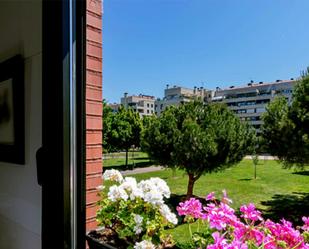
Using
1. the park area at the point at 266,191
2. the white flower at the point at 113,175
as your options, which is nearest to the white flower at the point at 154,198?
the park area at the point at 266,191

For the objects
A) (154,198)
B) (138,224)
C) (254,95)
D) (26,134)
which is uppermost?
(254,95)

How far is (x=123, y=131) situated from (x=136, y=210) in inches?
16.9

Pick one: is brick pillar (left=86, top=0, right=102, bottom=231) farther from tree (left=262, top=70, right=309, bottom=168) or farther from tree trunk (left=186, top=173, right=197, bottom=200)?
tree (left=262, top=70, right=309, bottom=168)

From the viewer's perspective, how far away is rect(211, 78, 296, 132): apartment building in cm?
107

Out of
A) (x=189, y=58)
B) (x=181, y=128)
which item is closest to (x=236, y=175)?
(x=189, y=58)

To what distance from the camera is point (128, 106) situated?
1.44m

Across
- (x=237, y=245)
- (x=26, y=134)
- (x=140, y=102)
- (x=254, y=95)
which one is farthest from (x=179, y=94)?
(x=26, y=134)

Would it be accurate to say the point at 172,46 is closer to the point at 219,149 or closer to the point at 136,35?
the point at 136,35

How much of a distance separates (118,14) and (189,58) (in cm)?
51

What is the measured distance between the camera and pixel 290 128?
1.25 meters

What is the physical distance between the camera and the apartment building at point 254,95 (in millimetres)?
1072

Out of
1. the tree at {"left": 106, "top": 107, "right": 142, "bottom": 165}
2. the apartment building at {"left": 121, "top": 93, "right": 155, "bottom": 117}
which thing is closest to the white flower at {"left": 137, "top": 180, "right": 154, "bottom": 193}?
the tree at {"left": 106, "top": 107, "right": 142, "bottom": 165}

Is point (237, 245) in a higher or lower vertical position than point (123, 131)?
lower

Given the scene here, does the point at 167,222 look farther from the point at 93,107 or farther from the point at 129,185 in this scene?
the point at 93,107
